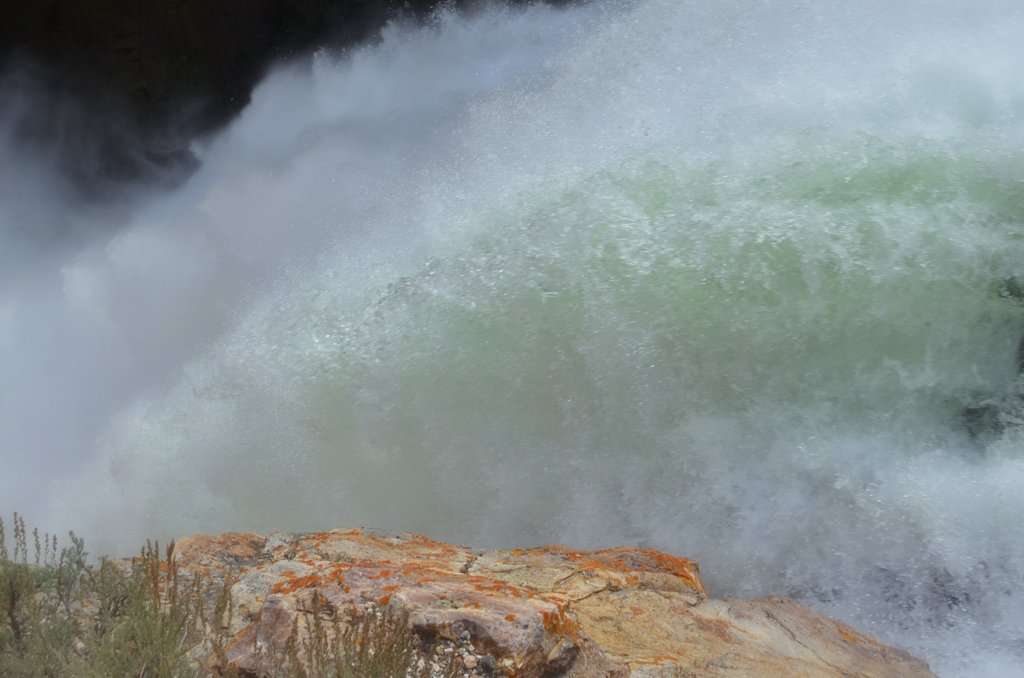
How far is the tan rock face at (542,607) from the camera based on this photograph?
8.21 ft

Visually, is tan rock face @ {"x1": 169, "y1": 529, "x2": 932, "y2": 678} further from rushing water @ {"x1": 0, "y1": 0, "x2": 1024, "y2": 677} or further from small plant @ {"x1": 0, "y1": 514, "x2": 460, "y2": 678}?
rushing water @ {"x1": 0, "y1": 0, "x2": 1024, "y2": 677}

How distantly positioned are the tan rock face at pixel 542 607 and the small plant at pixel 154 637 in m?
0.07

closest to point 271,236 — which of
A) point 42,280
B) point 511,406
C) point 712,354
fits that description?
point 42,280

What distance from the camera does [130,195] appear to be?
290 inches

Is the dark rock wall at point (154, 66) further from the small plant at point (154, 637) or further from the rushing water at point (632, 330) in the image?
the small plant at point (154, 637)

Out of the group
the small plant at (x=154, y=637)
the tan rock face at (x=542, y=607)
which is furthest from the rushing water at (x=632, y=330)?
the small plant at (x=154, y=637)

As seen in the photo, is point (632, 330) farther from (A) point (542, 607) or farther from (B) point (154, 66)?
(B) point (154, 66)

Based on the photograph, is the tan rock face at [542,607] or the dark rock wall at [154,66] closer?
the tan rock face at [542,607]

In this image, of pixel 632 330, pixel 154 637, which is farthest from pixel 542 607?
pixel 632 330

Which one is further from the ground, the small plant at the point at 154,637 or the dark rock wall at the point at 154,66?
the dark rock wall at the point at 154,66

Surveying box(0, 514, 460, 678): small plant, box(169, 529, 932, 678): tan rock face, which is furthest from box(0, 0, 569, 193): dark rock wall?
box(0, 514, 460, 678): small plant

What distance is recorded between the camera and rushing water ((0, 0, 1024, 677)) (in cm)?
382

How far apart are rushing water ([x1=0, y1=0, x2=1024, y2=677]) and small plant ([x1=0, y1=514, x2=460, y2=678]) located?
1.46 metres

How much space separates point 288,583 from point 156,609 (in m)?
0.50
